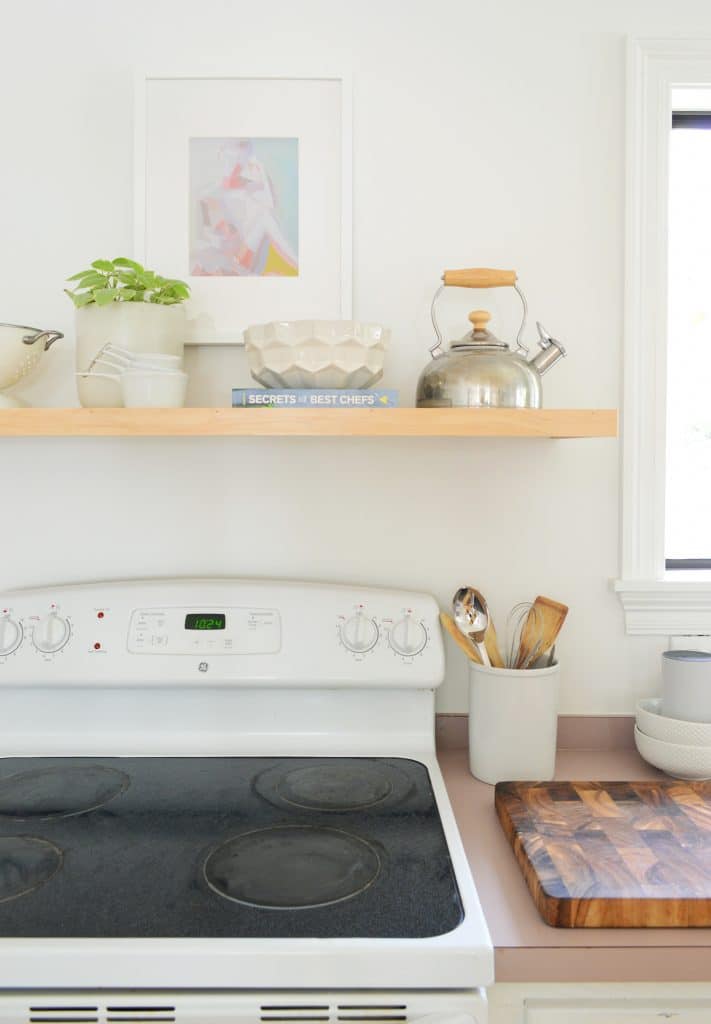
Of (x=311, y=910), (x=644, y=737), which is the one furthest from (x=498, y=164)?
(x=311, y=910)

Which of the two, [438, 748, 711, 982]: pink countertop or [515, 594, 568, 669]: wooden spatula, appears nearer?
[438, 748, 711, 982]: pink countertop

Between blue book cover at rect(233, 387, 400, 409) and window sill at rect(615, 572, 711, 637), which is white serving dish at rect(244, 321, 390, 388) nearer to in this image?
blue book cover at rect(233, 387, 400, 409)

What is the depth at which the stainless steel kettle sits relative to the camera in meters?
1.20

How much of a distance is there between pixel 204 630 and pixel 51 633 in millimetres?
246

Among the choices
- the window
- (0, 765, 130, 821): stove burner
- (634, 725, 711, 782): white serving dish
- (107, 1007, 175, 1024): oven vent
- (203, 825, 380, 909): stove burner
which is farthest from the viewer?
the window

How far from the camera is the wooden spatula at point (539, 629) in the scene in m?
1.30

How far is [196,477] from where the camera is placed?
1.44 metres

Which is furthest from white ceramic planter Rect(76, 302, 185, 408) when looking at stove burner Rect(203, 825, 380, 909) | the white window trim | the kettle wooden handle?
the white window trim

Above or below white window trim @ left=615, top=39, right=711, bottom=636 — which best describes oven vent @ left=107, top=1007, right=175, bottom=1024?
below

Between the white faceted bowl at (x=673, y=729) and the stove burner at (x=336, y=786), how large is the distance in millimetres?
423

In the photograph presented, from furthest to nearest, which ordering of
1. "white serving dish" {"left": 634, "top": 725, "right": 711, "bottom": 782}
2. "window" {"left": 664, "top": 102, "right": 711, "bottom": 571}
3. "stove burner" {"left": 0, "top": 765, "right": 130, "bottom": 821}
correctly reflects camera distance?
1. "window" {"left": 664, "top": 102, "right": 711, "bottom": 571}
2. "white serving dish" {"left": 634, "top": 725, "right": 711, "bottom": 782}
3. "stove burner" {"left": 0, "top": 765, "right": 130, "bottom": 821}

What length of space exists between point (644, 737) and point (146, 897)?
786mm

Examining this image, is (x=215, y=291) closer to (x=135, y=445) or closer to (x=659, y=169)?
(x=135, y=445)

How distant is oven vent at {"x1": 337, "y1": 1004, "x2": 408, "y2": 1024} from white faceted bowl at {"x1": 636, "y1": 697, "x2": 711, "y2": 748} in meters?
0.64
